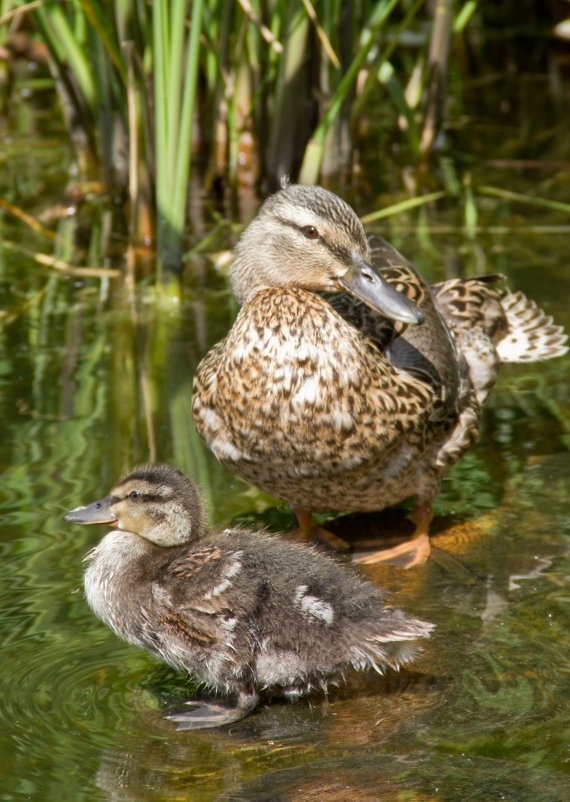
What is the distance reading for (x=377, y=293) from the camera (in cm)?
440

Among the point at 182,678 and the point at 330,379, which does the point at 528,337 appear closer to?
the point at 330,379

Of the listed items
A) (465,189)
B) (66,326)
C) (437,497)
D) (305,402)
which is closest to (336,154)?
(465,189)

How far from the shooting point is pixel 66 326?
6.34m

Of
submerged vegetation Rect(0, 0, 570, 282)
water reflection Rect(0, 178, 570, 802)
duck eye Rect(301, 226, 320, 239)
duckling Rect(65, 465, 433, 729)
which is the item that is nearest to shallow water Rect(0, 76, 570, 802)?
water reflection Rect(0, 178, 570, 802)

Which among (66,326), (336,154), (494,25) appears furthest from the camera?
(494,25)

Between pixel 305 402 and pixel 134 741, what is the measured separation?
1.22 metres

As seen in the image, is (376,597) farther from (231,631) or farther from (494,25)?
(494,25)

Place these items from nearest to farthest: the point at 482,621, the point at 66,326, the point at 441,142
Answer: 1. the point at 482,621
2. the point at 66,326
3. the point at 441,142

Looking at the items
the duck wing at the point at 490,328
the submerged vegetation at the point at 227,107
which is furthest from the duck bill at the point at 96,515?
the submerged vegetation at the point at 227,107

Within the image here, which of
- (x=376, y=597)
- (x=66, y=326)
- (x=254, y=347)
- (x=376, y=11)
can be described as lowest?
(x=66, y=326)

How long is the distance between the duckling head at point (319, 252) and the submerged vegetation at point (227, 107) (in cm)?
171

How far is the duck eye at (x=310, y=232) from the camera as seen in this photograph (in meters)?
4.47

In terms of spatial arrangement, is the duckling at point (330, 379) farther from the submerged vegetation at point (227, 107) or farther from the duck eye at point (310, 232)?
the submerged vegetation at point (227, 107)

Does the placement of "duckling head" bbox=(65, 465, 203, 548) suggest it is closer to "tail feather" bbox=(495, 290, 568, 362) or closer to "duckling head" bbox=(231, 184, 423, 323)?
"duckling head" bbox=(231, 184, 423, 323)
